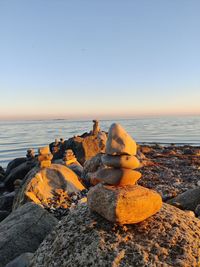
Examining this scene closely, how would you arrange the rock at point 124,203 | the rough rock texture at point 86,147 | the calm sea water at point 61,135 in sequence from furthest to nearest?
1. the calm sea water at point 61,135
2. the rough rock texture at point 86,147
3. the rock at point 124,203

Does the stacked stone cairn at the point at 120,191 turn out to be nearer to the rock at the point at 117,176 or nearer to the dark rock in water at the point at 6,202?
the rock at the point at 117,176

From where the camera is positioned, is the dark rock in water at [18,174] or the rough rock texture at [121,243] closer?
the rough rock texture at [121,243]

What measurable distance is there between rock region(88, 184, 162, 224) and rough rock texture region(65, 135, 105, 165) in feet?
57.0

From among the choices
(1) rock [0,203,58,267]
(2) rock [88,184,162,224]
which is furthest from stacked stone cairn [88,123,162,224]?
(1) rock [0,203,58,267]

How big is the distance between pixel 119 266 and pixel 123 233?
0.59 meters

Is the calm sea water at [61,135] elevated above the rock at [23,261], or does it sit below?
below

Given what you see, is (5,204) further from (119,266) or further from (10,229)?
(119,266)

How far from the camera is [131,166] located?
532 centimetres

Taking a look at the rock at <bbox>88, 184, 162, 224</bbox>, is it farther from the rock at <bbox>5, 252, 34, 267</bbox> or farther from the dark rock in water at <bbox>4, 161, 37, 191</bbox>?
the dark rock in water at <bbox>4, 161, 37, 191</bbox>

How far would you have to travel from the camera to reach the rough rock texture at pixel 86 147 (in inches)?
903

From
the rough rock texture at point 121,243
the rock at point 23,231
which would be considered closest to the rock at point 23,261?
the rough rock texture at point 121,243

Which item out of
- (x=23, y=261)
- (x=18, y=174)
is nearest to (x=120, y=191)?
(x=23, y=261)

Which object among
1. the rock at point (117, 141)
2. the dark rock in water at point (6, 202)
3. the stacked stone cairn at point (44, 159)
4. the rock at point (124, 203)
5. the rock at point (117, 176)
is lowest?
the dark rock in water at point (6, 202)

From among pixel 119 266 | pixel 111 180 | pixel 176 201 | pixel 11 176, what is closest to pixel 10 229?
pixel 111 180
